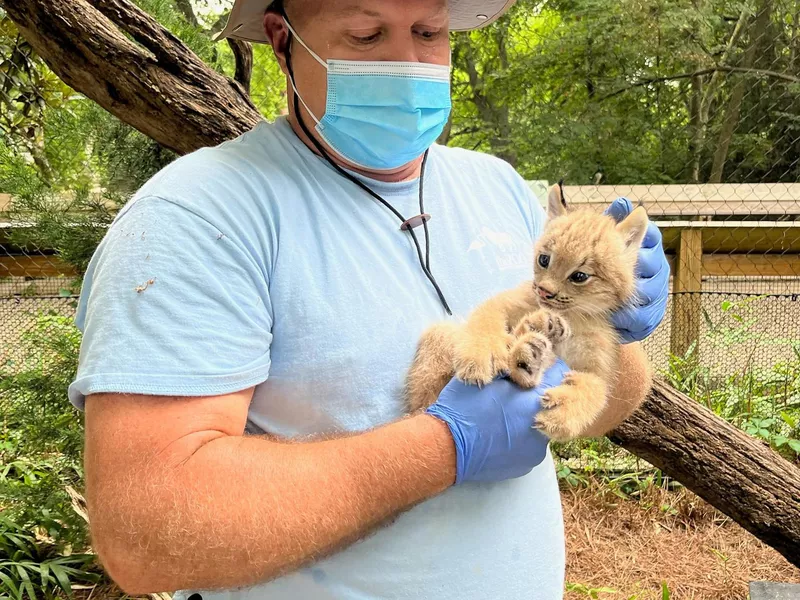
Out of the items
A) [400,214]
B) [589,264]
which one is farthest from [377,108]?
[589,264]

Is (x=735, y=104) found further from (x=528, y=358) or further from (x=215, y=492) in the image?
(x=215, y=492)

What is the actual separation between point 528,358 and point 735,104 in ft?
27.9

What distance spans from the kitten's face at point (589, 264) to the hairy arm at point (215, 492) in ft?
2.65

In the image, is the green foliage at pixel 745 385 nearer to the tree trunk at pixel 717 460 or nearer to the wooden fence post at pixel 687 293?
the wooden fence post at pixel 687 293

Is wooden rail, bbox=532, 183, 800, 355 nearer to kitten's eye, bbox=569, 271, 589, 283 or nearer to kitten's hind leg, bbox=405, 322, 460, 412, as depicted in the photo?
kitten's eye, bbox=569, 271, 589, 283

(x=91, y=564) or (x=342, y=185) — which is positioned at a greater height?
(x=342, y=185)

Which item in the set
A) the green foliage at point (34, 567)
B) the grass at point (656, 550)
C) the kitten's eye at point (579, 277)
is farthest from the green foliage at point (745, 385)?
the green foliage at point (34, 567)

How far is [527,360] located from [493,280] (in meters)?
0.30

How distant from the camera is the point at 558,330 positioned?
1842mm

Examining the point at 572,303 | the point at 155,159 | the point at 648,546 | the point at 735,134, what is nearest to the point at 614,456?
the point at 648,546

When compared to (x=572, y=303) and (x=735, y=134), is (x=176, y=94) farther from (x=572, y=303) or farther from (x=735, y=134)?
(x=735, y=134)

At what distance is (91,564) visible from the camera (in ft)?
13.0

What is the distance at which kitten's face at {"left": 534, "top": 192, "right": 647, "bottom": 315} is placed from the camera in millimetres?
1942

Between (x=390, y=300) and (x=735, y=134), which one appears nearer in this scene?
(x=390, y=300)
